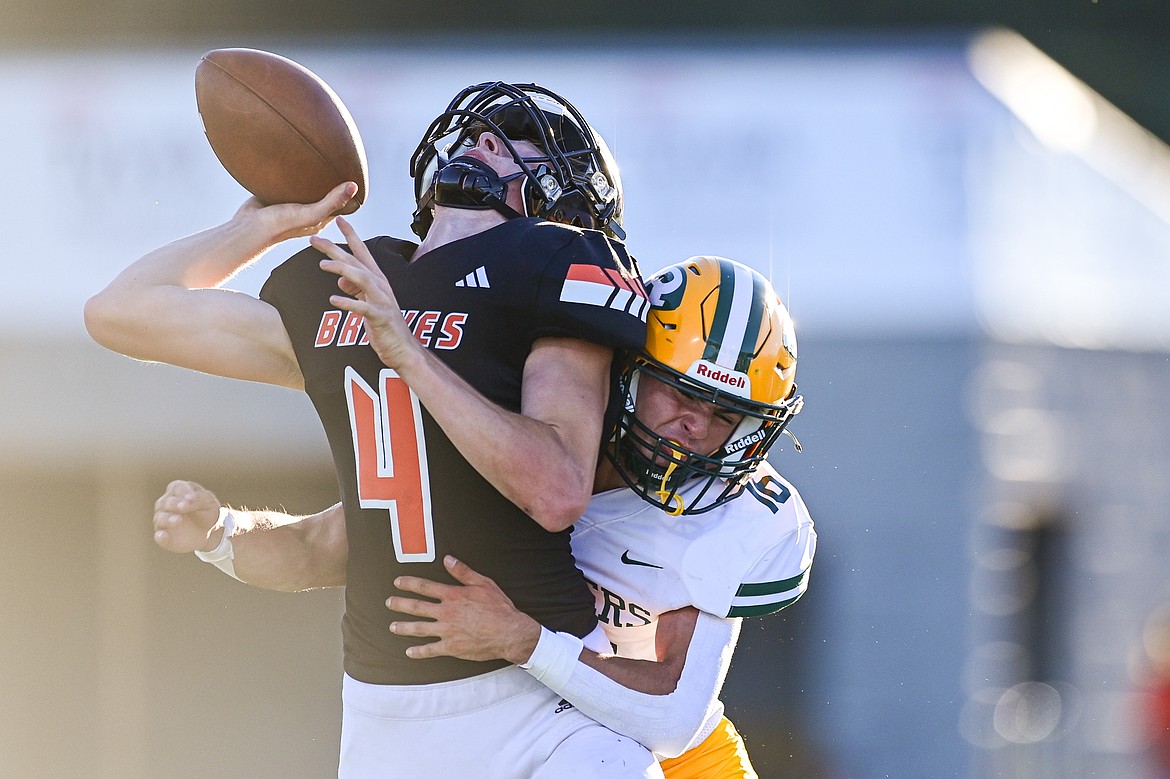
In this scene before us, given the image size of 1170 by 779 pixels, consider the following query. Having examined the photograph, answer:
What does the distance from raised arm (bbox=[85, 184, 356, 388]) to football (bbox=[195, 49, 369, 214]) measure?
0.22 feet

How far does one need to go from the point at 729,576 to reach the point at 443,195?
887 mm

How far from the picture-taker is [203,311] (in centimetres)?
237

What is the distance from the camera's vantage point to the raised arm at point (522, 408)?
6.56ft

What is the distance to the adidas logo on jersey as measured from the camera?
7.27 ft

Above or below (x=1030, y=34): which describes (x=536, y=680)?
below

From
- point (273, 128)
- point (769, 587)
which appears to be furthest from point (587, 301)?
point (273, 128)

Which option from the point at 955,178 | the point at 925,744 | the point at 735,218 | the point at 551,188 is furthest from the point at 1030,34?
the point at 551,188

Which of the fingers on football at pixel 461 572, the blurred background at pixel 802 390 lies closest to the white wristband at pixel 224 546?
the fingers on football at pixel 461 572

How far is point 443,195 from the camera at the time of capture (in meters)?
2.40

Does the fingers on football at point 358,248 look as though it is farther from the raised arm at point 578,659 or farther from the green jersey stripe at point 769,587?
the green jersey stripe at point 769,587

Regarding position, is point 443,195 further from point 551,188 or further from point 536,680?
point 536,680

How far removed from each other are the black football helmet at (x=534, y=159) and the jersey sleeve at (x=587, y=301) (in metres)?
0.25

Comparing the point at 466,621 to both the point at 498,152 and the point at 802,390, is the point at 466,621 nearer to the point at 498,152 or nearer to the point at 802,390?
the point at 498,152

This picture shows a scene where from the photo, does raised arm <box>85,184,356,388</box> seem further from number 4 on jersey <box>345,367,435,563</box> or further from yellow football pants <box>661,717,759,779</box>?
yellow football pants <box>661,717,759,779</box>
